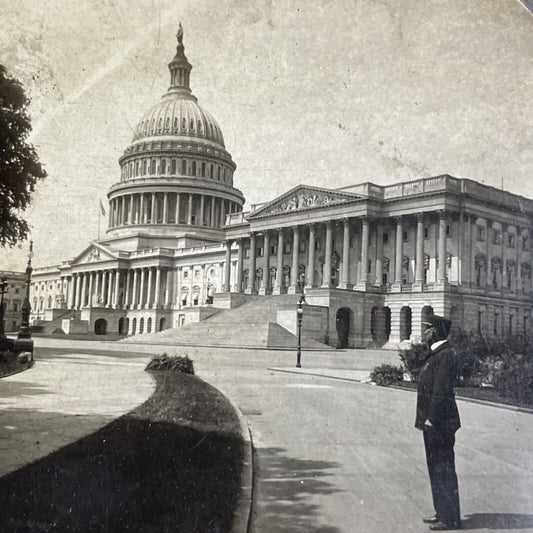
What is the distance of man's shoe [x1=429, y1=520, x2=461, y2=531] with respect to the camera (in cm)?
762

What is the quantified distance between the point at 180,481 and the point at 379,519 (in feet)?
8.39

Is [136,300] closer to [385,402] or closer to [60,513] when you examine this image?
[385,402]

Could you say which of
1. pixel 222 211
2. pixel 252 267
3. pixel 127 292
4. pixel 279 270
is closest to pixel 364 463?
pixel 279 270

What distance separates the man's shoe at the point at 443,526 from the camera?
300 inches

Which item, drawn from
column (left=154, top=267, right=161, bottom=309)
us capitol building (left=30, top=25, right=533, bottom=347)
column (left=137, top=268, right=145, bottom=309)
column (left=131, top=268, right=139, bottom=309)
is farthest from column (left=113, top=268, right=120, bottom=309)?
column (left=154, top=267, right=161, bottom=309)

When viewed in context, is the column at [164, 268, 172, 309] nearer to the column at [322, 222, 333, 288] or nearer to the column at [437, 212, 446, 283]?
the column at [322, 222, 333, 288]

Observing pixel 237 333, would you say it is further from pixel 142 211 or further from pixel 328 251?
pixel 142 211

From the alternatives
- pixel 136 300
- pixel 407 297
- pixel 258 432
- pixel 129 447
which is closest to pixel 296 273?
pixel 407 297

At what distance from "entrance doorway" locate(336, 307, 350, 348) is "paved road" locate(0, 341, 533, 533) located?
142 ft

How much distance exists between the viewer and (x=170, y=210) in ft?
362

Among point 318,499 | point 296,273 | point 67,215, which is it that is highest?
point 296,273

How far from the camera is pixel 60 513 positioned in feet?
22.7

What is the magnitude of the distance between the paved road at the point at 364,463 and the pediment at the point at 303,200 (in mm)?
49070

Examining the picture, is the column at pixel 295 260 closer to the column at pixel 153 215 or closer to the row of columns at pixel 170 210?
the row of columns at pixel 170 210
